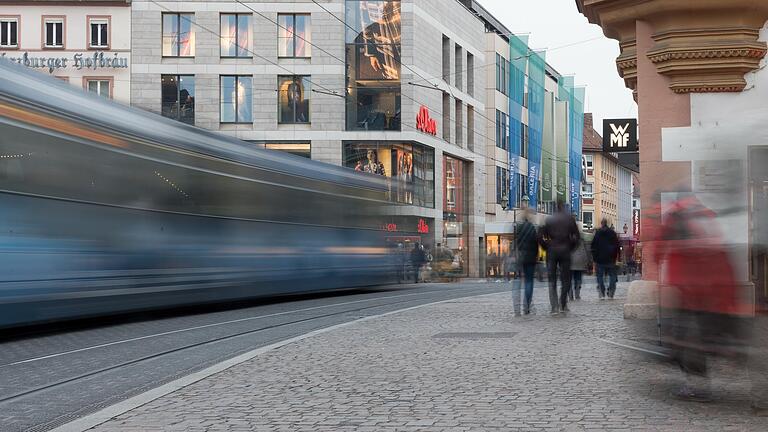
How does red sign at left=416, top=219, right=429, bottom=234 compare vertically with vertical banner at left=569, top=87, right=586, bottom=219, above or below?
below

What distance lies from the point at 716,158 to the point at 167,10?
151 ft

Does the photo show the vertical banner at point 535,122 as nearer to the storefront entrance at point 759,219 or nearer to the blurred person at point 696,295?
the storefront entrance at point 759,219

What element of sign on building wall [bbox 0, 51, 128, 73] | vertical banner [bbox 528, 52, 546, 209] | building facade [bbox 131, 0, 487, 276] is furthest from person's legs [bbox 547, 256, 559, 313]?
vertical banner [bbox 528, 52, 546, 209]

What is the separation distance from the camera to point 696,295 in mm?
7383

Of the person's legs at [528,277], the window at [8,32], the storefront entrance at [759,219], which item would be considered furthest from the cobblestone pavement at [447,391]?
the window at [8,32]

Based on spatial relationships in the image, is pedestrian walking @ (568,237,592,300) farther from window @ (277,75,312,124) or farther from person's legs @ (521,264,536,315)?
window @ (277,75,312,124)

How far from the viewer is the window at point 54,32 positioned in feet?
169

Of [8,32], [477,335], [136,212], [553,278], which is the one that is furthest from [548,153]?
[477,335]

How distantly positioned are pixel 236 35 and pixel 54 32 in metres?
9.23

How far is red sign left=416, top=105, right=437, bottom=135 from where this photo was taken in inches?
2036

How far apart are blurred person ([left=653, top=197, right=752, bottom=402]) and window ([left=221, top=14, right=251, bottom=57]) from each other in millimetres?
44612

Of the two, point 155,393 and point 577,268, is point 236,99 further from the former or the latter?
point 155,393

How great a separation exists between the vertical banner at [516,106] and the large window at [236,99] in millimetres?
20491

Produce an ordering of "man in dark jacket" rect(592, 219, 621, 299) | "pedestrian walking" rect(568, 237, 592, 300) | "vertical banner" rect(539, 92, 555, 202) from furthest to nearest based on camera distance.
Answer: "vertical banner" rect(539, 92, 555, 202) < "man in dark jacket" rect(592, 219, 621, 299) < "pedestrian walking" rect(568, 237, 592, 300)
